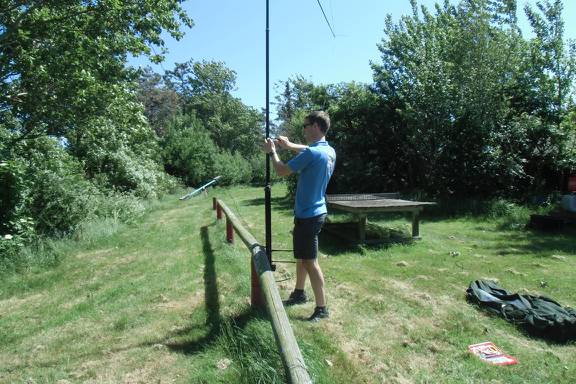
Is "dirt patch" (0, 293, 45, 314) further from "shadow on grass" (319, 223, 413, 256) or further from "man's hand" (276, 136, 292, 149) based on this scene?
"shadow on grass" (319, 223, 413, 256)

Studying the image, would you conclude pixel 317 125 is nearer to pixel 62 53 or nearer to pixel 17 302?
pixel 17 302

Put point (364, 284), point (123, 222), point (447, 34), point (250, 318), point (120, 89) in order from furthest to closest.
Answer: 1. point (447, 34)
2. point (123, 222)
3. point (120, 89)
4. point (364, 284)
5. point (250, 318)

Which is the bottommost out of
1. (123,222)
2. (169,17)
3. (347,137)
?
(123,222)

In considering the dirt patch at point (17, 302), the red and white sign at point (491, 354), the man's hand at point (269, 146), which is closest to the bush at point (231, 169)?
the dirt patch at point (17, 302)

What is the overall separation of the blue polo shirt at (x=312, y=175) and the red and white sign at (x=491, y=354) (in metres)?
1.70

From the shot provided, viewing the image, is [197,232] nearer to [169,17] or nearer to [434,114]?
[169,17]

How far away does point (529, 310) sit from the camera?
441 centimetres

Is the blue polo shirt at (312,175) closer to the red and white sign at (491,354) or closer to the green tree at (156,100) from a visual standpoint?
the red and white sign at (491,354)

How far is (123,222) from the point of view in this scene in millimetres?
12516

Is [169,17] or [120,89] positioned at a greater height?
[169,17]

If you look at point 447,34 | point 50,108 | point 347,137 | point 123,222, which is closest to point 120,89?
point 50,108

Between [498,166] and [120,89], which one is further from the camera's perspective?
[498,166]

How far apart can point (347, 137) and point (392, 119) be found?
61.1 inches

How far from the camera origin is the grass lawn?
3.48 m
